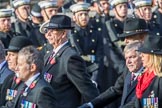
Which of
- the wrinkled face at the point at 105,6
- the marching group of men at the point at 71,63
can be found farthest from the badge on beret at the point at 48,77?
the wrinkled face at the point at 105,6

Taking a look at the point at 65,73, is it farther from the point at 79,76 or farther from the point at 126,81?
the point at 126,81

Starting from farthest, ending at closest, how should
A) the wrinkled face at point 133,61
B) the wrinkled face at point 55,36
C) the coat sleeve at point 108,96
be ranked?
the wrinkled face at point 55,36
the coat sleeve at point 108,96
the wrinkled face at point 133,61

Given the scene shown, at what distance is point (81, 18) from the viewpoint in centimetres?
1300

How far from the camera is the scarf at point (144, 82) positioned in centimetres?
713

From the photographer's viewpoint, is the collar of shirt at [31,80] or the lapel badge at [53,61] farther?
the lapel badge at [53,61]

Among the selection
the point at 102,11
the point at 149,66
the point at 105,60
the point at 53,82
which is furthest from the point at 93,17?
the point at 149,66

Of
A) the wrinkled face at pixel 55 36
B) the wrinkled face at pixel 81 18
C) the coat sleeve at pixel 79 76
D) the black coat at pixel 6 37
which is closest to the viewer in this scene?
the coat sleeve at pixel 79 76

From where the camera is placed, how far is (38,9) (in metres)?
13.8

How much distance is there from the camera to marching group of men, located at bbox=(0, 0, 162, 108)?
7.33 metres

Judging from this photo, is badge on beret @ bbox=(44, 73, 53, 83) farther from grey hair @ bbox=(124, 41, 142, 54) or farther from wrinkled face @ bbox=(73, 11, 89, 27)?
wrinkled face @ bbox=(73, 11, 89, 27)

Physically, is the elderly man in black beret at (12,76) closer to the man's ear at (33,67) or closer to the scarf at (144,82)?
the man's ear at (33,67)

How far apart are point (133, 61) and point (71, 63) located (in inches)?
38.1

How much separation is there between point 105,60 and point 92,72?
2.47 feet

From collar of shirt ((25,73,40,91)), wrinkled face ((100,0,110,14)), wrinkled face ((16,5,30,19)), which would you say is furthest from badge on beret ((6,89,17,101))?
wrinkled face ((100,0,110,14))
